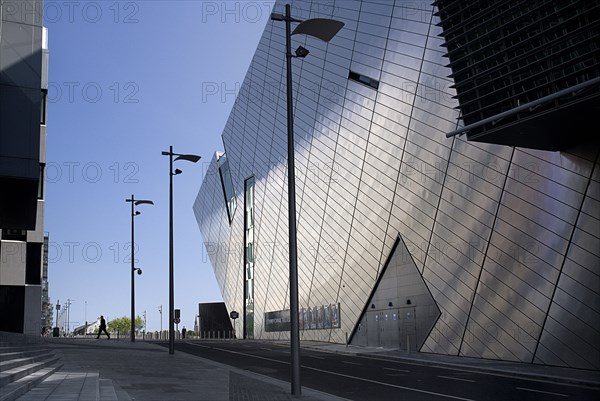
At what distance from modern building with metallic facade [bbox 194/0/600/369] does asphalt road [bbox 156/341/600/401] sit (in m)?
4.07

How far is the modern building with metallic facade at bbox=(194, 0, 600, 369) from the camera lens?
21953 mm

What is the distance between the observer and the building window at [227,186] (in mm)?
65562

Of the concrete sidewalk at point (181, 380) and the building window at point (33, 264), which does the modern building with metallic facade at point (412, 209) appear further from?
the building window at point (33, 264)

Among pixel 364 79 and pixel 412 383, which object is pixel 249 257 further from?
pixel 412 383

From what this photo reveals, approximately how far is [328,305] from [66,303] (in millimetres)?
142236

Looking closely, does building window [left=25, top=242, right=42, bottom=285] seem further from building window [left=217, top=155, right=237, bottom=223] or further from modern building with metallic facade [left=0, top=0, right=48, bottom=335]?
building window [left=217, top=155, right=237, bottom=223]

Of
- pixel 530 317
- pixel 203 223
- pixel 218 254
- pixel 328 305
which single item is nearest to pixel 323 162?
pixel 328 305

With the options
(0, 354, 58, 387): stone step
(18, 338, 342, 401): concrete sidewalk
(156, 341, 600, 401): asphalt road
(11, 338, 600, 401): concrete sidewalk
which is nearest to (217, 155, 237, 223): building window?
(11, 338, 600, 401): concrete sidewalk

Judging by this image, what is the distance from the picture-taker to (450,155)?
28.1 metres

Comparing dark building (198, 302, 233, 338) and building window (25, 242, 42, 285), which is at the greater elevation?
building window (25, 242, 42, 285)

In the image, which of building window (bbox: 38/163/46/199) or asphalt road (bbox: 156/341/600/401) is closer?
asphalt road (bbox: 156/341/600/401)

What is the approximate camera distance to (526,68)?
20.3 meters

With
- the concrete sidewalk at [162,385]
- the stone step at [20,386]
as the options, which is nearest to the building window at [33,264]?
the concrete sidewalk at [162,385]

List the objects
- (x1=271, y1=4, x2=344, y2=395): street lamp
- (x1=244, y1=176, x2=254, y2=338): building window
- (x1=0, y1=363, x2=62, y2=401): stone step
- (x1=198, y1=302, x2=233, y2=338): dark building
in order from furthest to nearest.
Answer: (x1=198, y1=302, x2=233, y2=338): dark building
(x1=244, y1=176, x2=254, y2=338): building window
(x1=271, y1=4, x2=344, y2=395): street lamp
(x1=0, y1=363, x2=62, y2=401): stone step
